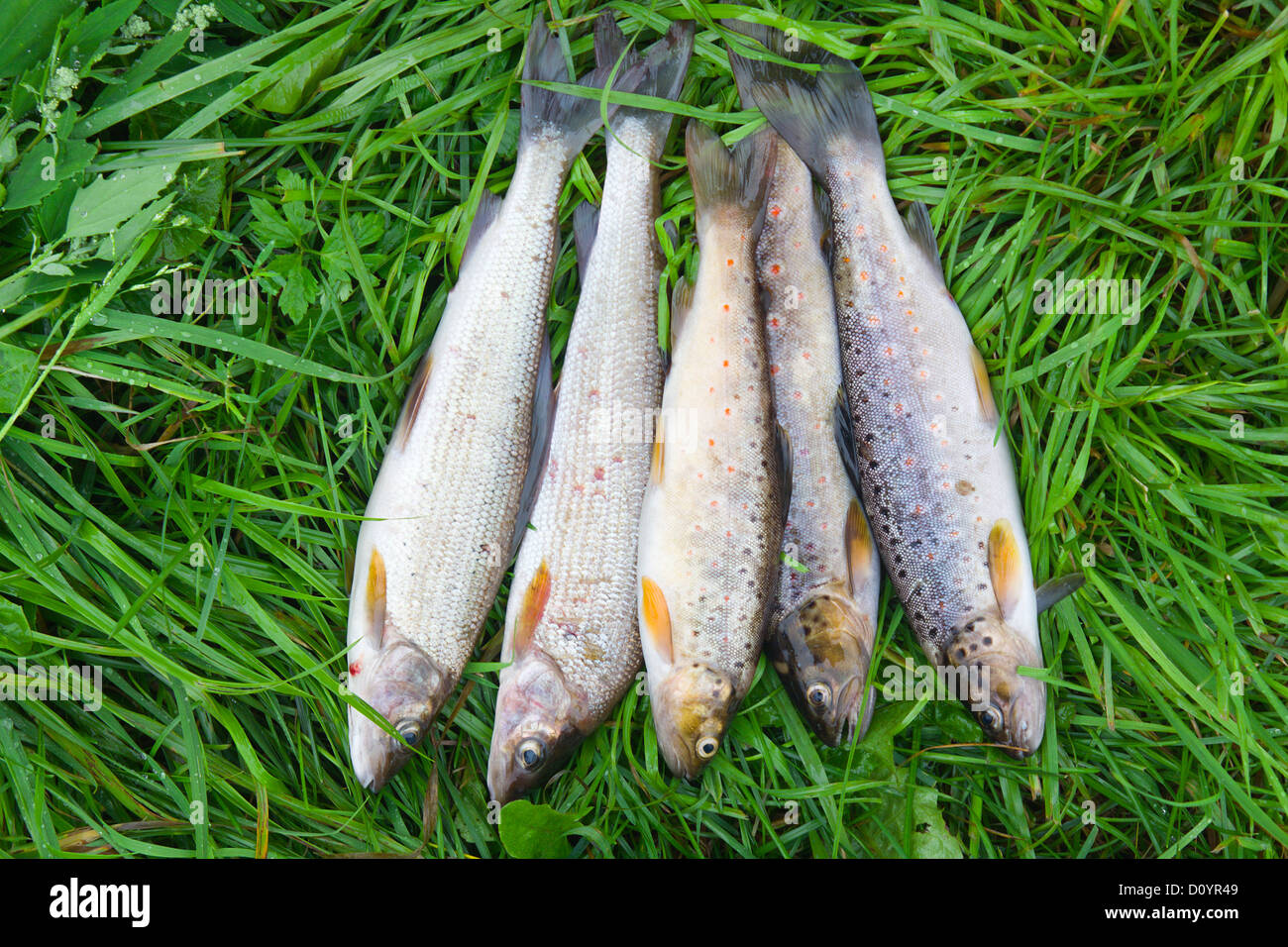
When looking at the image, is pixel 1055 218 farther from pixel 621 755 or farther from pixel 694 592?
pixel 621 755

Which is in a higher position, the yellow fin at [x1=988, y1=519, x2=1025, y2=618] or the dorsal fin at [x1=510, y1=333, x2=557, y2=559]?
the dorsal fin at [x1=510, y1=333, x2=557, y2=559]

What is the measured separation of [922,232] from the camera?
9.48 ft

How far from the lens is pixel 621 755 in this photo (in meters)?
3.03

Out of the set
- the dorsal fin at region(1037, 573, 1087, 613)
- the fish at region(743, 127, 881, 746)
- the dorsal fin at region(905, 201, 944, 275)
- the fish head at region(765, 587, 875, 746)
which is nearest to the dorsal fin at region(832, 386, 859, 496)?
the fish at region(743, 127, 881, 746)

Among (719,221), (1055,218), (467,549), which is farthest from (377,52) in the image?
(1055,218)

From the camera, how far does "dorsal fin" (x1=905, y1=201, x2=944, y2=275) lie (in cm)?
287

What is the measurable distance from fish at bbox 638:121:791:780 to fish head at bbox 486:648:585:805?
1.03ft

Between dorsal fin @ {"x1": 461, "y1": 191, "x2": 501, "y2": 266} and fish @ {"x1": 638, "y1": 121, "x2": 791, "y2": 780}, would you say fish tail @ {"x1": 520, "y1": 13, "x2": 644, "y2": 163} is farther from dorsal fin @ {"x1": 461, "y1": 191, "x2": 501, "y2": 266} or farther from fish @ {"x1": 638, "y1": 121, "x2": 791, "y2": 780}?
fish @ {"x1": 638, "y1": 121, "x2": 791, "y2": 780}

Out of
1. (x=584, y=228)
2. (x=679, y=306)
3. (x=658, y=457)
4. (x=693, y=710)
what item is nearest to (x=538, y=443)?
(x=658, y=457)

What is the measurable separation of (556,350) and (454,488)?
70 centimetres

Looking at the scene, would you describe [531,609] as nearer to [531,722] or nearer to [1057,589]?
[531,722]

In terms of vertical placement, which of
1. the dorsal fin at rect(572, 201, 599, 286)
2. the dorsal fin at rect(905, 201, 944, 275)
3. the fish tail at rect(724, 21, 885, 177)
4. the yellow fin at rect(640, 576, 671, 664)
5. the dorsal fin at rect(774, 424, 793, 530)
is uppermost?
the fish tail at rect(724, 21, 885, 177)

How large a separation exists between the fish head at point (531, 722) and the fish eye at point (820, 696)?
81 cm

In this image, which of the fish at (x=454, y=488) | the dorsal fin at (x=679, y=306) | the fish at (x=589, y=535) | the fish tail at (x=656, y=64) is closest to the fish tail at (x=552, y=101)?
the fish tail at (x=656, y=64)
